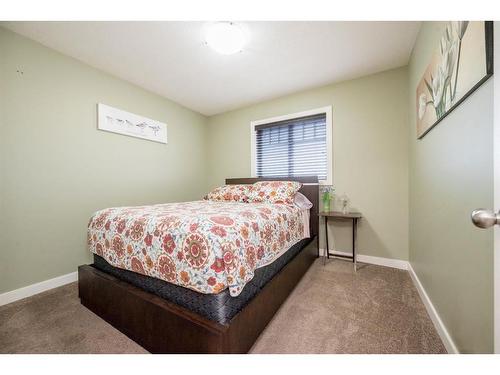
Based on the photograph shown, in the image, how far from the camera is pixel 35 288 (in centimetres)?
188

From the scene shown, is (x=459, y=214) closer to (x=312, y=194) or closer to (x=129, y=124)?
(x=312, y=194)

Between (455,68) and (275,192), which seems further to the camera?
(275,192)

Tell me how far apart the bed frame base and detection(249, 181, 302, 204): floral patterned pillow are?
87cm

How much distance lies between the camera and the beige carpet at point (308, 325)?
1.21 metres

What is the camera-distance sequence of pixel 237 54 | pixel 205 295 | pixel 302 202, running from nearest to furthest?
1. pixel 205 295
2. pixel 237 54
3. pixel 302 202

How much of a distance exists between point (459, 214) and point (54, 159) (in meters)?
3.23

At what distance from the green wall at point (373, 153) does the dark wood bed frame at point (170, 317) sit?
1436mm

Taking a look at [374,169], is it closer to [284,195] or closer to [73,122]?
[284,195]

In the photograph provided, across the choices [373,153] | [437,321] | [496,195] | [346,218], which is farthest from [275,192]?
[496,195]

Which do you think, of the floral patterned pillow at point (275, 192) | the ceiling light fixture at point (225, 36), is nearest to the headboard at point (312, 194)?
the floral patterned pillow at point (275, 192)

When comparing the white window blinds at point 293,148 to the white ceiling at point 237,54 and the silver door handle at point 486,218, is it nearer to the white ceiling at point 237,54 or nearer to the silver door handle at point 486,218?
the white ceiling at point 237,54

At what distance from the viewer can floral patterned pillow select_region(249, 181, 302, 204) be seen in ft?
7.78

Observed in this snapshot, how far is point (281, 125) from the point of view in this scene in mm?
3129
